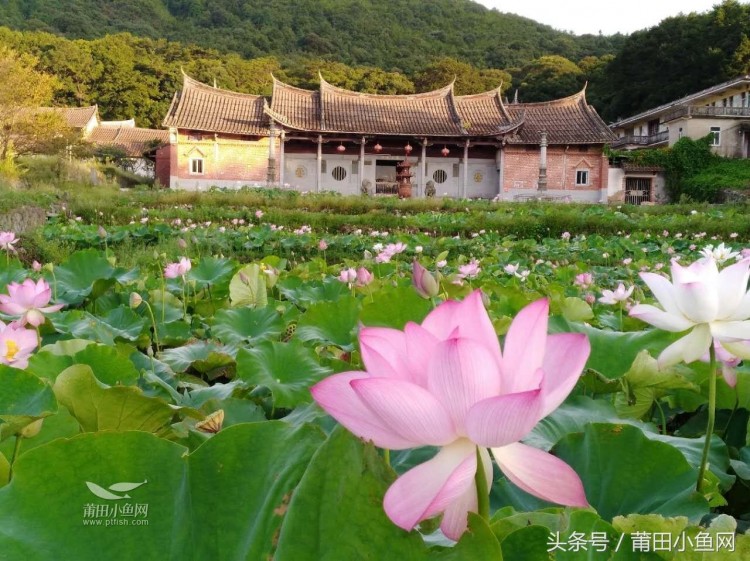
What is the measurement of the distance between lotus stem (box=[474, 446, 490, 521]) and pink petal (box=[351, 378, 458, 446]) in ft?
0.08

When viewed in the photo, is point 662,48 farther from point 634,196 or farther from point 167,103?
point 167,103

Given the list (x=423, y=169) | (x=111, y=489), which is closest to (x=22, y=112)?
(x=423, y=169)

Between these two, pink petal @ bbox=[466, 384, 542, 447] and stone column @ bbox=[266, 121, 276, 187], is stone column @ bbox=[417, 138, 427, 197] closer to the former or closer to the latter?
stone column @ bbox=[266, 121, 276, 187]

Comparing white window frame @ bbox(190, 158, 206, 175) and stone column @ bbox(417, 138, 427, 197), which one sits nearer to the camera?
white window frame @ bbox(190, 158, 206, 175)

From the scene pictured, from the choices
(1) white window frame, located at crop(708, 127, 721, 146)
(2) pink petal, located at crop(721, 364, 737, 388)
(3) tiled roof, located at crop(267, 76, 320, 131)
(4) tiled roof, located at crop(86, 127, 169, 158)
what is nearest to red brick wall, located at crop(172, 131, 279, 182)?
(3) tiled roof, located at crop(267, 76, 320, 131)

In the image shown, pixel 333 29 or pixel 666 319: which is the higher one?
pixel 333 29

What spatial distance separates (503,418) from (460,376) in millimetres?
31

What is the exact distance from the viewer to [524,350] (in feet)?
1.16

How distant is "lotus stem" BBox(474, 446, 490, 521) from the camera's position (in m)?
0.35

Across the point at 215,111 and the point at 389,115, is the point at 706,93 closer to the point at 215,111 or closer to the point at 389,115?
the point at 389,115

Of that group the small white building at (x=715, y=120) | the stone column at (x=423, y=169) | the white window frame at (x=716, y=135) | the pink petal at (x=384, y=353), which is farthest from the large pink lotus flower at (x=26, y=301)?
the white window frame at (x=716, y=135)

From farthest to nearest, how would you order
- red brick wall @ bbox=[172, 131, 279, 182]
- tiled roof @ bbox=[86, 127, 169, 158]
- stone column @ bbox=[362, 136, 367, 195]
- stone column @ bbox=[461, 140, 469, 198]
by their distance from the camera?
tiled roof @ bbox=[86, 127, 169, 158], stone column @ bbox=[461, 140, 469, 198], stone column @ bbox=[362, 136, 367, 195], red brick wall @ bbox=[172, 131, 279, 182]

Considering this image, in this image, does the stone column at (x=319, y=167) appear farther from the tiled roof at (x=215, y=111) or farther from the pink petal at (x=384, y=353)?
the pink petal at (x=384, y=353)

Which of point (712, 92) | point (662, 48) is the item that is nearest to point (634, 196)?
point (712, 92)
